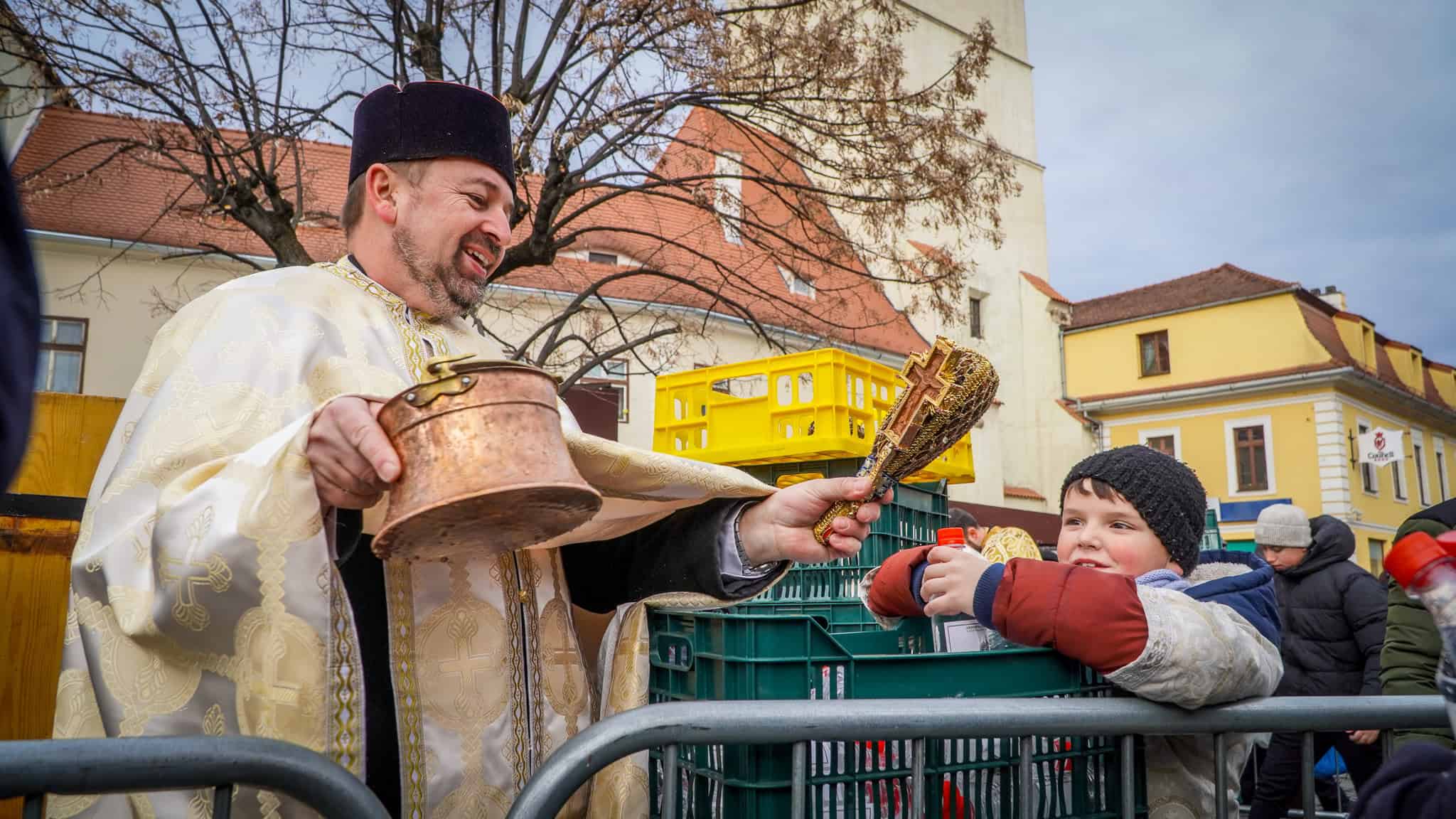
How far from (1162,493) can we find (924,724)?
120 cm

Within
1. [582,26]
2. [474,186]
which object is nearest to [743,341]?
[582,26]

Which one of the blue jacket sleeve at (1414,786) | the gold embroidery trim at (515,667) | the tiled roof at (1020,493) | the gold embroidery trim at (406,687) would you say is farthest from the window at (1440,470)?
the gold embroidery trim at (406,687)

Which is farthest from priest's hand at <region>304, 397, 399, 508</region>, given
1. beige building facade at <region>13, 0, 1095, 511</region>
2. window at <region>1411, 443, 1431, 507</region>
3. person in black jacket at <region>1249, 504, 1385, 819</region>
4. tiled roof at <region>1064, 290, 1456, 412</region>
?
window at <region>1411, 443, 1431, 507</region>

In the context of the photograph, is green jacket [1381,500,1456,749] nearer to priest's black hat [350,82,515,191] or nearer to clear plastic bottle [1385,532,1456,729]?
clear plastic bottle [1385,532,1456,729]

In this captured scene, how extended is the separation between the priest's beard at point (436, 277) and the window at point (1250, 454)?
3082cm

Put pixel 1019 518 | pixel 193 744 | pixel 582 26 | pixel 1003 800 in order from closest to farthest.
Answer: pixel 193 744 → pixel 1003 800 → pixel 582 26 → pixel 1019 518

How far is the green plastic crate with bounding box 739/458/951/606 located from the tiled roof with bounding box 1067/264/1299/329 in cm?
2803

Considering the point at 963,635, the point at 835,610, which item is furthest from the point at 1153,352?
the point at 963,635

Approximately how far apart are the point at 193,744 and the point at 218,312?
1.00m

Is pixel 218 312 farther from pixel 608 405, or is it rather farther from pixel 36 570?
pixel 608 405

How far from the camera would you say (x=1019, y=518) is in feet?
70.2

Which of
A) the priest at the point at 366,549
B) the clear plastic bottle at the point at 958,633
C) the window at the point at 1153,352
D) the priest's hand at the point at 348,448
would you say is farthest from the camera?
the window at the point at 1153,352

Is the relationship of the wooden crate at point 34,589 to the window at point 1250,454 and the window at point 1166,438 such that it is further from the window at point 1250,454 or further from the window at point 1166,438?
the window at point 1166,438

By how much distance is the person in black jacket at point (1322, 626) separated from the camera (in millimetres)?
4953
